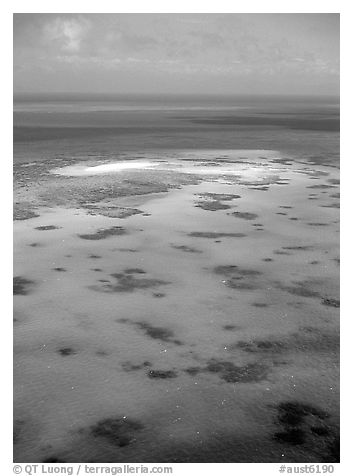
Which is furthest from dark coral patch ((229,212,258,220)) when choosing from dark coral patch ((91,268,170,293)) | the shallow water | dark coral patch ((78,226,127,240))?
dark coral patch ((91,268,170,293))

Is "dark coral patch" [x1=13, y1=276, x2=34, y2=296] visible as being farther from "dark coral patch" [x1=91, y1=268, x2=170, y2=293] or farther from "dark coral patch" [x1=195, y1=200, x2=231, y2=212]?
"dark coral patch" [x1=195, y1=200, x2=231, y2=212]

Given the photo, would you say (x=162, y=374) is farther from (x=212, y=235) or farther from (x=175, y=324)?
(x=212, y=235)

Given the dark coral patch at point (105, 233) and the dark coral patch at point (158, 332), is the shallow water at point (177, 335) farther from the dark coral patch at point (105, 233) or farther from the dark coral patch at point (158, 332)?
the dark coral patch at point (105, 233)

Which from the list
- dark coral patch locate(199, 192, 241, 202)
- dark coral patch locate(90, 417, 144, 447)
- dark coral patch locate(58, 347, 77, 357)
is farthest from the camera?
dark coral patch locate(199, 192, 241, 202)

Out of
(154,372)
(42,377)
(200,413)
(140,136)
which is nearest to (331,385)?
(200,413)

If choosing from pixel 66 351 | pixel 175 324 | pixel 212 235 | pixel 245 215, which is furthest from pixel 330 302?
pixel 245 215

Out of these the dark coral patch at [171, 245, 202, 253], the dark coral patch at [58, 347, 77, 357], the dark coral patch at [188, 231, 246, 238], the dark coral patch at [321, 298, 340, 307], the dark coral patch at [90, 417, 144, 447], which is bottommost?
the dark coral patch at [90, 417, 144, 447]
